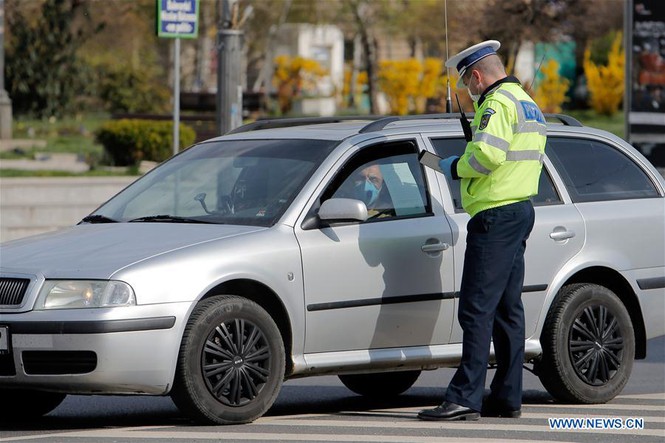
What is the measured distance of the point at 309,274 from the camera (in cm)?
722

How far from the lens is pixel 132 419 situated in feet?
25.2

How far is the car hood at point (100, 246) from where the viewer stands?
6.76 metres

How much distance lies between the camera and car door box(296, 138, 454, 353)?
23.9ft

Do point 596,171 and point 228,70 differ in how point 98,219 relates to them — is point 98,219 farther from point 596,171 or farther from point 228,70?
point 228,70

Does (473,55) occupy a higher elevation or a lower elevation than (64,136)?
higher

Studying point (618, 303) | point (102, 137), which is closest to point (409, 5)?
point (102, 137)

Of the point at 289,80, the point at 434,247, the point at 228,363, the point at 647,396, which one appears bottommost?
the point at 647,396

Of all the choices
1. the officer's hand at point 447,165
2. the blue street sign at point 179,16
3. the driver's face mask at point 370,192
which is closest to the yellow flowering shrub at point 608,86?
the blue street sign at point 179,16

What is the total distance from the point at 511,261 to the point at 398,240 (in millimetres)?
610

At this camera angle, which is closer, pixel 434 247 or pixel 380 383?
pixel 434 247

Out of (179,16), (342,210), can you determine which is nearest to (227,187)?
(342,210)

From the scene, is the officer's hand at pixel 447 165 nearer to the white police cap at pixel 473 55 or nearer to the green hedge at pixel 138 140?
the white police cap at pixel 473 55

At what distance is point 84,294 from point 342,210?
4.46ft

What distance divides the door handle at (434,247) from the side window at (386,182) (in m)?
0.19
